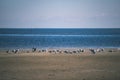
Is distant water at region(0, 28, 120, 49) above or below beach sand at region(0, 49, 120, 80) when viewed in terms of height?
above

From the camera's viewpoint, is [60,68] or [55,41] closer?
[60,68]

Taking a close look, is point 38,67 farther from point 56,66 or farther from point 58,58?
point 58,58

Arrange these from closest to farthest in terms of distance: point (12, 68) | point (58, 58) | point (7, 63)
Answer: point (12, 68) → point (7, 63) → point (58, 58)

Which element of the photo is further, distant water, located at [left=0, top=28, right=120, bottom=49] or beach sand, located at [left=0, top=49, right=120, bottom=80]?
distant water, located at [left=0, top=28, right=120, bottom=49]

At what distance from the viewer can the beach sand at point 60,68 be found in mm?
19438

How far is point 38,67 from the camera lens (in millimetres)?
22672

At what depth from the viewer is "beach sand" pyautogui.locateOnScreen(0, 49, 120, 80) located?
19.4 meters

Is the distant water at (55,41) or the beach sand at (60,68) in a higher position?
the distant water at (55,41)

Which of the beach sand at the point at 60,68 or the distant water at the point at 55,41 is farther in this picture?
the distant water at the point at 55,41

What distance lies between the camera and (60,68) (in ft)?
72.7

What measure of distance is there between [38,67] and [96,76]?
198 inches

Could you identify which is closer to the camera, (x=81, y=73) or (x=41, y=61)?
(x=81, y=73)

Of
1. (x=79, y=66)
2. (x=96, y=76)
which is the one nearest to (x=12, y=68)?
(x=79, y=66)

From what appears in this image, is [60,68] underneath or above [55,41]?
underneath
